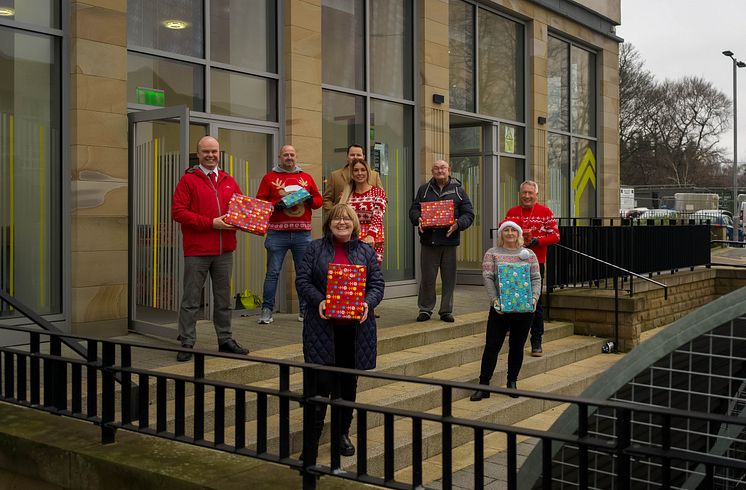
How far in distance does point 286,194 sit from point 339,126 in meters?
3.35

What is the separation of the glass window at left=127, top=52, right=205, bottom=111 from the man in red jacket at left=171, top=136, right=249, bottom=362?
2247 mm

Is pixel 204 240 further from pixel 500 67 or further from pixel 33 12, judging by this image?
pixel 500 67

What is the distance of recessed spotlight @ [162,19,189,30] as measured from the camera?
30.5ft

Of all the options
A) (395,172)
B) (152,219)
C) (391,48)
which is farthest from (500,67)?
(152,219)

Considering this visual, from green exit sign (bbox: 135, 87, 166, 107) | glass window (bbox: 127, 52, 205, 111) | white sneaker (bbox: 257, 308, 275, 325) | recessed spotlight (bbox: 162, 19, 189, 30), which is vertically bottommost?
white sneaker (bbox: 257, 308, 275, 325)

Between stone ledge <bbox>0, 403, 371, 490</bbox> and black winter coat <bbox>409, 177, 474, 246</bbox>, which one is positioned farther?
black winter coat <bbox>409, 177, 474, 246</bbox>

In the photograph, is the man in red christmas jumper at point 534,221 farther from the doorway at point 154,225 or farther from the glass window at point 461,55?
→ the glass window at point 461,55

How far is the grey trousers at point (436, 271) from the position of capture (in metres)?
9.45

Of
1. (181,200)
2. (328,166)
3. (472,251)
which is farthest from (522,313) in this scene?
(472,251)

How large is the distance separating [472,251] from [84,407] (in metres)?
9.82

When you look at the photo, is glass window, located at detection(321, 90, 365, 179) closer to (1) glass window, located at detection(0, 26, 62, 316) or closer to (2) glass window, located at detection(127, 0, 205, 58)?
(2) glass window, located at detection(127, 0, 205, 58)

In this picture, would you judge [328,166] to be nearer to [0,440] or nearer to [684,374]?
[0,440]

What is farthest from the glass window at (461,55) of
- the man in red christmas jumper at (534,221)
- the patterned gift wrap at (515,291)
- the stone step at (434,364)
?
the patterned gift wrap at (515,291)

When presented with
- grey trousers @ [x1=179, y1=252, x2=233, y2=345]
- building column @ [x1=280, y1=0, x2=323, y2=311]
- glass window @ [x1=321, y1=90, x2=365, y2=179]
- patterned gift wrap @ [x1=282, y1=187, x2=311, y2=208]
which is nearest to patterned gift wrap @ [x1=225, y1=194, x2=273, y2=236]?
grey trousers @ [x1=179, y1=252, x2=233, y2=345]
